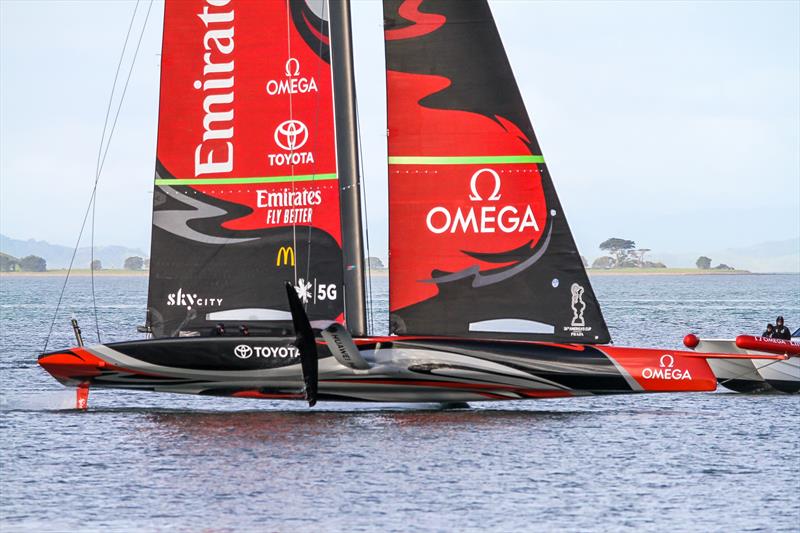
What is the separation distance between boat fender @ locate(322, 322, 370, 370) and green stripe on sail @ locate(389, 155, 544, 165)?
115 inches

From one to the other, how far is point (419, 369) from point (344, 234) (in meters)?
Answer: 2.68

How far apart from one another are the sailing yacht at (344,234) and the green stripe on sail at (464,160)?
0.10 feet

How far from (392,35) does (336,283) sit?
407 cm

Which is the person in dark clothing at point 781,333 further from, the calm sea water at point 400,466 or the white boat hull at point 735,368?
the calm sea water at point 400,466

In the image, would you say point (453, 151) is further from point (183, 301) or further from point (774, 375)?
point (774, 375)

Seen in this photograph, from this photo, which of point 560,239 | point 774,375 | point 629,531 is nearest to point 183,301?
point 560,239

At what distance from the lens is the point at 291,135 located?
22703 millimetres

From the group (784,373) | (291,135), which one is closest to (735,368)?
(784,373)

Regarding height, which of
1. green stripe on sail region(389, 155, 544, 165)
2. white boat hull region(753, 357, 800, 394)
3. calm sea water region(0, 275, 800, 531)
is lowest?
calm sea water region(0, 275, 800, 531)

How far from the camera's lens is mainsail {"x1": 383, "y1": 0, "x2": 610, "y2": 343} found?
22.2m

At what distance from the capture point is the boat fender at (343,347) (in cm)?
2094

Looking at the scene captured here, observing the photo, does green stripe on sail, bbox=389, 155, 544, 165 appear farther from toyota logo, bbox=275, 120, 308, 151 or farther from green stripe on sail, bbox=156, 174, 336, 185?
toyota logo, bbox=275, 120, 308, 151

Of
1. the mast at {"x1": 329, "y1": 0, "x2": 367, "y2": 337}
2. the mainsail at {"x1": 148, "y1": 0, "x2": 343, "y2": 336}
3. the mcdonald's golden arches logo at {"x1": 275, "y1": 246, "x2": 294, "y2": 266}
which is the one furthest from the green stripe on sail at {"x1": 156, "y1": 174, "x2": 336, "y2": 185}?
the mcdonald's golden arches logo at {"x1": 275, "y1": 246, "x2": 294, "y2": 266}

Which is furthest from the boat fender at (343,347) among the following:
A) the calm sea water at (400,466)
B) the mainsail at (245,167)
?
the mainsail at (245,167)
